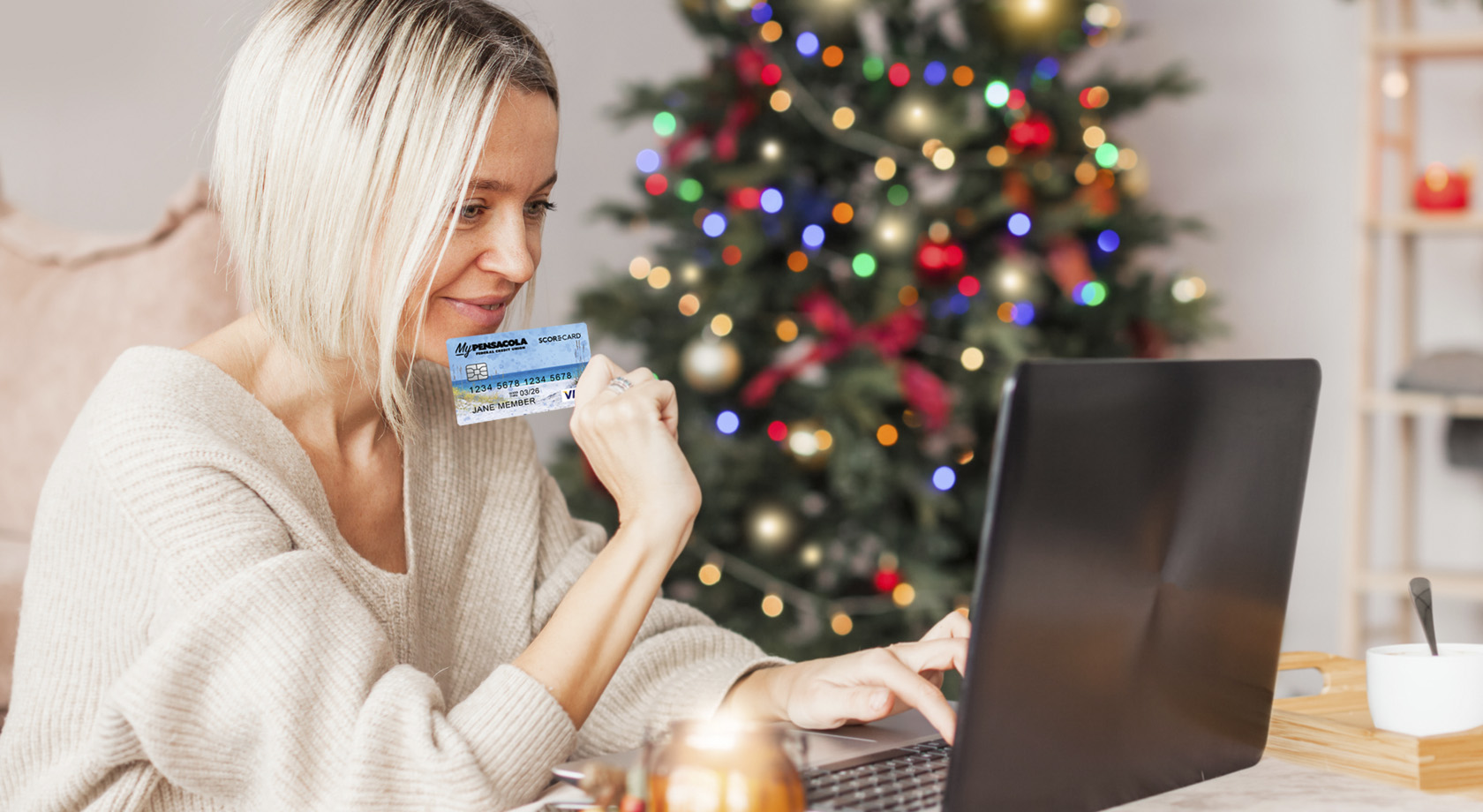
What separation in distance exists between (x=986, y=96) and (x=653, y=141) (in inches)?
42.8

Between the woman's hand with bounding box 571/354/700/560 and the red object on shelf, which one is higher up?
the red object on shelf

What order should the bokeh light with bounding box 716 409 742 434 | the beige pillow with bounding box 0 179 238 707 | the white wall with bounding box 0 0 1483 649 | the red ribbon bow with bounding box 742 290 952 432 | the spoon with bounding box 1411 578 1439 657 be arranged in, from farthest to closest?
the white wall with bounding box 0 0 1483 649
the bokeh light with bounding box 716 409 742 434
the red ribbon bow with bounding box 742 290 952 432
the beige pillow with bounding box 0 179 238 707
the spoon with bounding box 1411 578 1439 657

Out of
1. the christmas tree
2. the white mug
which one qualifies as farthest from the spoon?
the christmas tree

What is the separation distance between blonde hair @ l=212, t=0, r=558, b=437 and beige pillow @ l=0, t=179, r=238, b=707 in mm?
710

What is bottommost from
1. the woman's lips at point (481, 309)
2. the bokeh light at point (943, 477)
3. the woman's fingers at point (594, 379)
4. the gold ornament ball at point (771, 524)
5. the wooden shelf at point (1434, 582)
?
the wooden shelf at point (1434, 582)

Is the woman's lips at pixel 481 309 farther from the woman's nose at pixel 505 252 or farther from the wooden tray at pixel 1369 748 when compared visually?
the wooden tray at pixel 1369 748

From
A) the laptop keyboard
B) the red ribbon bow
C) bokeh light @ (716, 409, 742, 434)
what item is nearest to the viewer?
the laptop keyboard

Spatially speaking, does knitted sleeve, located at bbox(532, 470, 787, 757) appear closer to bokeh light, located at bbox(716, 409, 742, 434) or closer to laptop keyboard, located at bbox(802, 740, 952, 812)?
laptop keyboard, located at bbox(802, 740, 952, 812)

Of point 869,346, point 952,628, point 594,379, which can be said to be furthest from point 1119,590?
point 869,346

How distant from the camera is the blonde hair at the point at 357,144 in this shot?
0.88 m

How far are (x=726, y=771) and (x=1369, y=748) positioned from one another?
1.41 feet

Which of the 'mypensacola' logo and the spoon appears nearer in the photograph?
the spoon

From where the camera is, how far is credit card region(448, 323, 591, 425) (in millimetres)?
886

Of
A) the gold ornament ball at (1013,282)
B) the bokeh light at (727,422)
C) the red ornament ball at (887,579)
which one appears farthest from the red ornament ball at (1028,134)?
the red ornament ball at (887,579)
